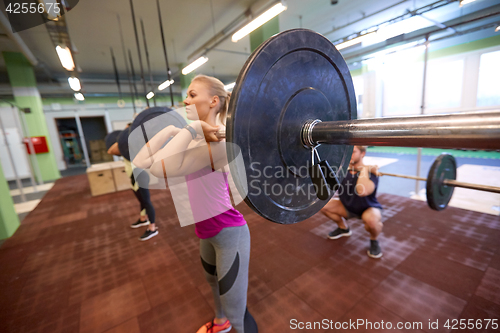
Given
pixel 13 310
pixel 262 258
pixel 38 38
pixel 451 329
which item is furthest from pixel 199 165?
pixel 38 38

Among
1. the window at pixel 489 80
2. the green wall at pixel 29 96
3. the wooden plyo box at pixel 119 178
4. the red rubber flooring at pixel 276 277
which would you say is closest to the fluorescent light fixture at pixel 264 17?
the red rubber flooring at pixel 276 277

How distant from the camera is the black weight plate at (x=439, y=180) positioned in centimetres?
133

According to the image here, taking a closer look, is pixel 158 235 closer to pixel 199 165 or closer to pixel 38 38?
pixel 199 165

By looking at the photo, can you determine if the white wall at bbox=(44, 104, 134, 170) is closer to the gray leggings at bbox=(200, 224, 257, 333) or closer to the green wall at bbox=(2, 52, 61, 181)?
the green wall at bbox=(2, 52, 61, 181)

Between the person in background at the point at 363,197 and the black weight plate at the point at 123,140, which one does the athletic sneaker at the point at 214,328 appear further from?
the black weight plate at the point at 123,140

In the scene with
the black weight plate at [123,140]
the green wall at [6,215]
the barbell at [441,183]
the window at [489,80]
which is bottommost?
the green wall at [6,215]

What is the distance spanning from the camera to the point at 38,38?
5.06 m

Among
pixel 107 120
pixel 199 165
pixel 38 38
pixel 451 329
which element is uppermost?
pixel 38 38

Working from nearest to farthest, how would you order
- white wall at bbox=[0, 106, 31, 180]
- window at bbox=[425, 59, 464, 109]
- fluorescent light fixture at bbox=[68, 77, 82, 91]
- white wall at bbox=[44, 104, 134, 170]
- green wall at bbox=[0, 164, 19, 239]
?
green wall at bbox=[0, 164, 19, 239] < fluorescent light fixture at bbox=[68, 77, 82, 91] < window at bbox=[425, 59, 464, 109] < white wall at bbox=[0, 106, 31, 180] < white wall at bbox=[44, 104, 134, 170]

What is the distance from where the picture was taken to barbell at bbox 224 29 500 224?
13.8 inches

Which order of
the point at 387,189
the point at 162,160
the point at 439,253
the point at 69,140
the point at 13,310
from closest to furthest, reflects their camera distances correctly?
1. the point at 162,160
2. the point at 13,310
3. the point at 439,253
4. the point at 387,189
5. the point at 69,140

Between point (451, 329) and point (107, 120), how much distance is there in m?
12.1

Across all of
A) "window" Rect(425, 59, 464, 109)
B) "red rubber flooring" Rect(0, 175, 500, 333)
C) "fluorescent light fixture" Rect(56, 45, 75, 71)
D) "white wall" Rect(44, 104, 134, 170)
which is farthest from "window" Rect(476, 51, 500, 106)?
"white wall" Rect(44, 104, 134, 170)

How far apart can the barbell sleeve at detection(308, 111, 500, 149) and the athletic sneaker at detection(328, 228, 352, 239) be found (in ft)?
7.09
